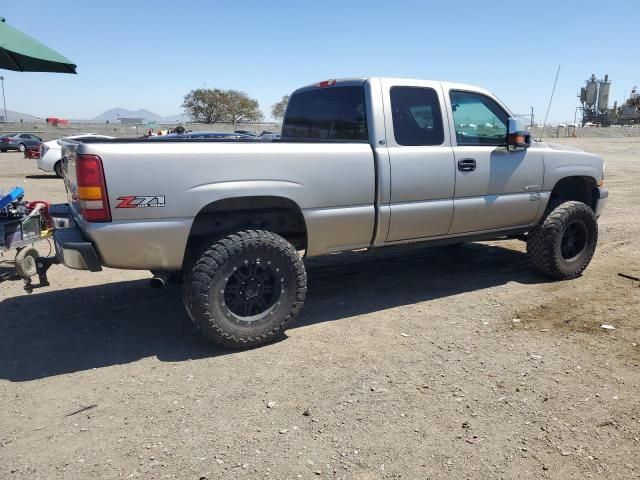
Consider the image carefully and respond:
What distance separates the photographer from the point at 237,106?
79.9 m

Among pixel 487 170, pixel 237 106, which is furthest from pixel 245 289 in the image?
pixel 237 106

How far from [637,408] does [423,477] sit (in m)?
1.54

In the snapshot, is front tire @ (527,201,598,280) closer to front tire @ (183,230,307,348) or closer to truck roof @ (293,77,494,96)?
truck roof @ (293,77,494,96)

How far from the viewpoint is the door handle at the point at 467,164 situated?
481 centimetres

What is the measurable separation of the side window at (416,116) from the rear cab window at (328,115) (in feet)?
0.97

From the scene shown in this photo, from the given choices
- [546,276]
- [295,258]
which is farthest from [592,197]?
[295,258]

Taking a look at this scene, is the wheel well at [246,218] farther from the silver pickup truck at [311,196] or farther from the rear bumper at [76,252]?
the rear bumper at [76,252]

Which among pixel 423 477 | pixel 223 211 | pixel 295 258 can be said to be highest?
pixel 223 211

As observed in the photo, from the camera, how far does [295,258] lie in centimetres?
407

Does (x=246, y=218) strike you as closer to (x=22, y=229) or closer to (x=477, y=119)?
(x=477, y=119)

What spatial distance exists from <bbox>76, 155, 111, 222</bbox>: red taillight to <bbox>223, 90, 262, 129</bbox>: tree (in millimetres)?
77264

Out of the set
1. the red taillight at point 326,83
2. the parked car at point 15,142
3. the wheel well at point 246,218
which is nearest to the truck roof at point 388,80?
the red taillight at point 326,83

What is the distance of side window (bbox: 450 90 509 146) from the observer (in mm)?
4961

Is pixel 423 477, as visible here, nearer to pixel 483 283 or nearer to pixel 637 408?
pixel 637 408
